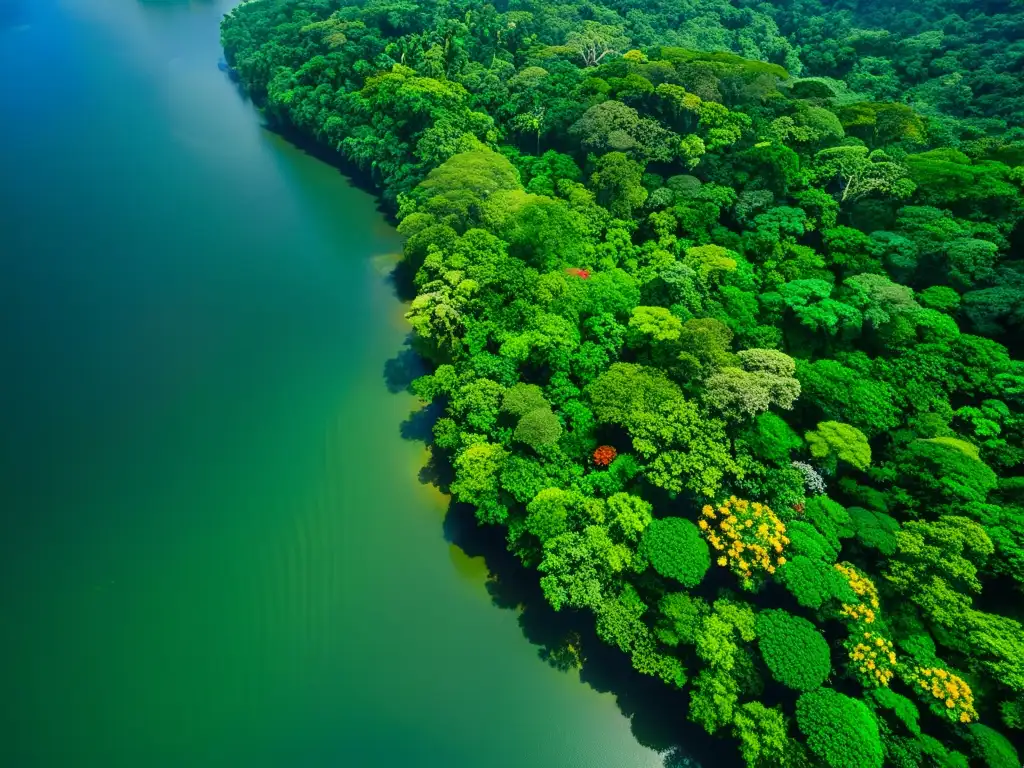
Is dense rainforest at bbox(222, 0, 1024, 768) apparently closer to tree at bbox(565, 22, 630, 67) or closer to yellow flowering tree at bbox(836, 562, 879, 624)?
yellow flowering tree at bbox(836, 562, 879, 624)

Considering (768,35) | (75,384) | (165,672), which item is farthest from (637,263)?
(768,35)

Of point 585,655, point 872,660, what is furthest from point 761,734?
point 585,655

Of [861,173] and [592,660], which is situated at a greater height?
[861,173]

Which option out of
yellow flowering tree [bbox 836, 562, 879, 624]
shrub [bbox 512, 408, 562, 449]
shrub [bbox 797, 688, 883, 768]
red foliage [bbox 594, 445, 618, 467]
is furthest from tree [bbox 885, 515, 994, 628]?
shrub [bbox 512, 408, 562, 449]

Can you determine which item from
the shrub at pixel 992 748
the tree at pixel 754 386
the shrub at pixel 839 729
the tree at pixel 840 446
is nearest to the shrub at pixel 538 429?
the tree at pixel 754 386

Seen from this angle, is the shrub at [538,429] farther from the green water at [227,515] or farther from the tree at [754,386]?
the tree at [754,386]

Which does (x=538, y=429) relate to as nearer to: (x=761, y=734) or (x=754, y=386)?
(x=754, y=386)
